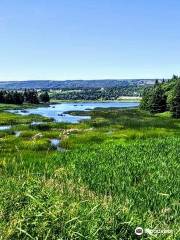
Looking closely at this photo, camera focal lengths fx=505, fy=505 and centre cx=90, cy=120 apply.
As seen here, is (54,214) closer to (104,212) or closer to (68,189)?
(104,212)

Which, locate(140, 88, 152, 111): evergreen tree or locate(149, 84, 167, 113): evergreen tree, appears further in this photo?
locate(140, 88, 152, 111): evergreen tree

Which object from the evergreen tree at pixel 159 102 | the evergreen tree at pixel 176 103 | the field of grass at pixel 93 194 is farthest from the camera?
the evergreen tree at pixel 159 102

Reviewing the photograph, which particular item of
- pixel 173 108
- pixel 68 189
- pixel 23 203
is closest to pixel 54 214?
pixel 23 203

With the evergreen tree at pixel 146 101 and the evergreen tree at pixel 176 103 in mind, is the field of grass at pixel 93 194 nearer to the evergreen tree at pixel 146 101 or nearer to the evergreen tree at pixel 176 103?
the evergreen tree at pixel 176 103

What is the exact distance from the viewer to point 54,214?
42.6ft

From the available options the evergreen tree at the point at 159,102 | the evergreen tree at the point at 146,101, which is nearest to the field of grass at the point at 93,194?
the evergreen tree at the point at 159,102

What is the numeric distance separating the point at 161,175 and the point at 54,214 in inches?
649

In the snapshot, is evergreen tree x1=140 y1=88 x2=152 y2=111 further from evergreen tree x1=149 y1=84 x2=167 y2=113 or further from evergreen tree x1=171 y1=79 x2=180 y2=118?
evergreen tree x1=171 y1=79 x2=180 y2=118

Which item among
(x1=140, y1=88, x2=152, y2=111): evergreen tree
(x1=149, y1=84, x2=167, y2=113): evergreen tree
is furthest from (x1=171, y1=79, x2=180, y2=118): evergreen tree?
(x1=140, y1=88, x2=152, y2=111): evergreen tree

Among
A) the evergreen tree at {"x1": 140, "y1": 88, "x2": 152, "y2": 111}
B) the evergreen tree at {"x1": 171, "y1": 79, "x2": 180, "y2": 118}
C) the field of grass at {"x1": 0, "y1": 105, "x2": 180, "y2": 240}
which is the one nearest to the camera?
the field of grass at {"x1": 0, "y1": 105, "x2": 180, "y2": 240}

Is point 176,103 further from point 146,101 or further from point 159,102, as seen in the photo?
point 146,101

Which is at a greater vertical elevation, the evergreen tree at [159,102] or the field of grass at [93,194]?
the field of grass at [93,194]

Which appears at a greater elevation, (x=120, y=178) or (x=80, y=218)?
(x=80, y=218)

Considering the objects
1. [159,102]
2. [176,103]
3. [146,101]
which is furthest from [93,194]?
[146,101]
